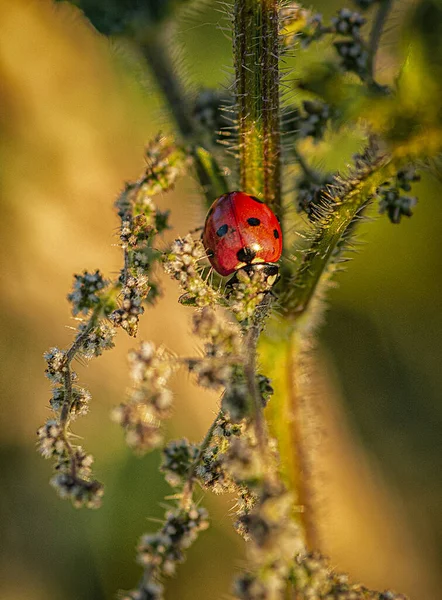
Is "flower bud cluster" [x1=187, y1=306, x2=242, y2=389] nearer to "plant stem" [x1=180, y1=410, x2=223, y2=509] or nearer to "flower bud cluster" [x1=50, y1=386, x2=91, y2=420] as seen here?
"plant stem" [x1=180, y1=410, x2=223, y2=509]

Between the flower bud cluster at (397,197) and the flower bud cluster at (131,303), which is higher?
the flower bud cluster at (397,197)

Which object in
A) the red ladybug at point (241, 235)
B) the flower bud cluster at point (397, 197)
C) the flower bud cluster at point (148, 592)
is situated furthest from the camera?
the flower bud cluster at point (397, 197)

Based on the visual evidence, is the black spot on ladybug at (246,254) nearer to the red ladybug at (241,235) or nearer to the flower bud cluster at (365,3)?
the red ladybug at (241,235)

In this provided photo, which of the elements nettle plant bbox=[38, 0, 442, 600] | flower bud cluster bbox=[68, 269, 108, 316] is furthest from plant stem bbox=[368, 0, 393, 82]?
flower bud cluster bbox=[68, 269, 108, 316]

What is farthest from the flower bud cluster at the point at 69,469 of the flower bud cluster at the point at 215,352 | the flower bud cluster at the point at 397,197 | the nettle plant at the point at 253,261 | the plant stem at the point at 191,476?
the flower bud cluster at the point at 397,197

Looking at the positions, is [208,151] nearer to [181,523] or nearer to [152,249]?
[152,249]
